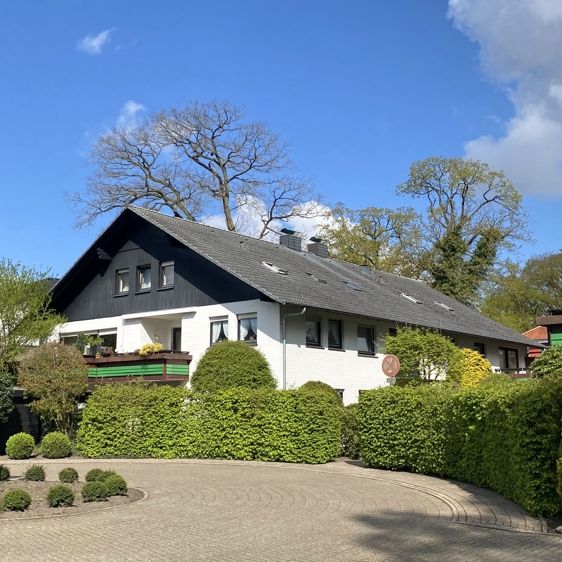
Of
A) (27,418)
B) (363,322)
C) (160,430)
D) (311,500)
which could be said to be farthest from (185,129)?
(311,500)

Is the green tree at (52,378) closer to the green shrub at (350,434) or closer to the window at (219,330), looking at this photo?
the window at (219,330)

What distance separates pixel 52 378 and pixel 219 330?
6119 mm

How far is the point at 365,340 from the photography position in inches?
1083

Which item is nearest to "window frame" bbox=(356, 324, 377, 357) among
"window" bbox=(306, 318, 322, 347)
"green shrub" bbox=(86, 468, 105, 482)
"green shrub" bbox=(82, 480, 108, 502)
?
"window" bbox=(306, 318, 322, 347)

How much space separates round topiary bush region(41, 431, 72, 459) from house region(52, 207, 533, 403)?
6064 millimetres

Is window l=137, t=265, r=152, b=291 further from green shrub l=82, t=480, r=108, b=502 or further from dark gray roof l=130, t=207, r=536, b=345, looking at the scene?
green shrub l=82, t=480, r=108, b=502

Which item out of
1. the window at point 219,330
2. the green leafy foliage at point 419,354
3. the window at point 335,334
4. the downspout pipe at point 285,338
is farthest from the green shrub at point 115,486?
the window at point 335,334

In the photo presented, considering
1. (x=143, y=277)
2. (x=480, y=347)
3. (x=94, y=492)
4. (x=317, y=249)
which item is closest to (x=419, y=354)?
(x=480, y=347)

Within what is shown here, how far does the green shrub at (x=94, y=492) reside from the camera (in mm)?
11000

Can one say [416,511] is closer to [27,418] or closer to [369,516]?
[369,516]

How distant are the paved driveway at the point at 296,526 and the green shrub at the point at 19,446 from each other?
26.4 feet

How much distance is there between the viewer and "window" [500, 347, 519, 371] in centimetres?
3667

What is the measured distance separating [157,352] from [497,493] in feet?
49.9

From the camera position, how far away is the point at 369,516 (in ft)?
32.5
